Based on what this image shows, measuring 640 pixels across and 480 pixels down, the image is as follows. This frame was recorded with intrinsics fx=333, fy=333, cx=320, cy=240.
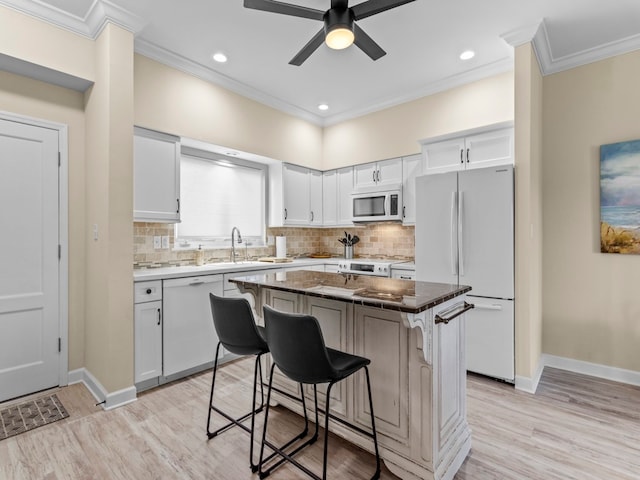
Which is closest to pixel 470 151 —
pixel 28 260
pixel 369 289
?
pixel 369 289

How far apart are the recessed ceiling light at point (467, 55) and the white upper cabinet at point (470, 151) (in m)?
0.73

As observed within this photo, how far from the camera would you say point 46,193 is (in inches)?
111

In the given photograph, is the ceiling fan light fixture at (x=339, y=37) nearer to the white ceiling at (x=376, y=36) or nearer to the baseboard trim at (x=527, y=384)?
the white ceiling at (x=376, y=36)

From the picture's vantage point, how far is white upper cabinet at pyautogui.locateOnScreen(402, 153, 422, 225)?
404 cm

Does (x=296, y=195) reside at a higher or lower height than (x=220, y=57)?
lower

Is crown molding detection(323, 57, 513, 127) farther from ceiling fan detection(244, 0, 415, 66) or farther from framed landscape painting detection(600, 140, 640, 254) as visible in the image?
ceiling fan detection(244, 0, 415, 66)

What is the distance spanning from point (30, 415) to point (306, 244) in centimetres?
362

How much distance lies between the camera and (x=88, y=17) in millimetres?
2594

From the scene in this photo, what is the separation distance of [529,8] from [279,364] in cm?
314

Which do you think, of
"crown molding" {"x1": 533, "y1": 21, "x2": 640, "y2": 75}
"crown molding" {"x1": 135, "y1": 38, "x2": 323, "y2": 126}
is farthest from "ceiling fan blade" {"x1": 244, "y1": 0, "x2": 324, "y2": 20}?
"crown molding" {"x1": 533, "y1": 21, "x2": 640, "y2": 75}

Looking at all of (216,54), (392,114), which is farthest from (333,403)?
(392,114)

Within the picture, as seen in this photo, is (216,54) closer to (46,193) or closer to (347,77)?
(347,77)

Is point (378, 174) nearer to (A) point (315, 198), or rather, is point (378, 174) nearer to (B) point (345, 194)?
(B) point (345, 194)

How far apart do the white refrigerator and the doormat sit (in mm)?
3280
